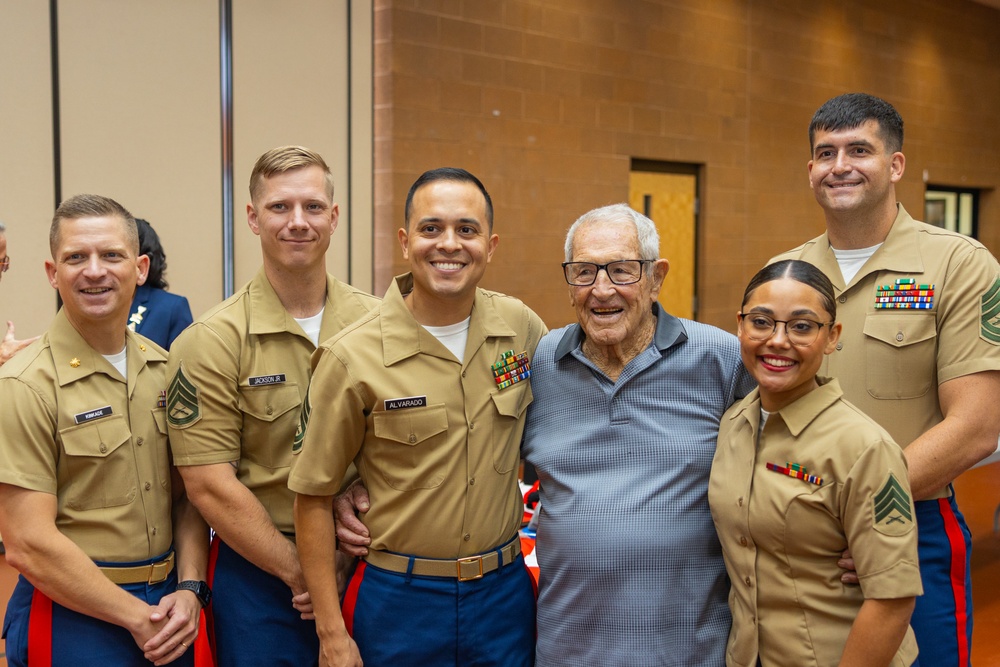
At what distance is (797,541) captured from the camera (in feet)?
5.71

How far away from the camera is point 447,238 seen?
1.98m

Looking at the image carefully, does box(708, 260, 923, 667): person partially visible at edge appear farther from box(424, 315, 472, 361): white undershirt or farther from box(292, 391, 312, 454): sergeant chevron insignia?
box(292, 391, 312, 454): sergeant chevron insignia

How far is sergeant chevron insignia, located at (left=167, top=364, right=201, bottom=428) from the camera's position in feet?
6.89

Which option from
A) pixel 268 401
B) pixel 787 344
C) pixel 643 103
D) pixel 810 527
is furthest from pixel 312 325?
pixel 643 103

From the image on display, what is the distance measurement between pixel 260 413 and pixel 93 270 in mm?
509

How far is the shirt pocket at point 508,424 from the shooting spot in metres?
2.06

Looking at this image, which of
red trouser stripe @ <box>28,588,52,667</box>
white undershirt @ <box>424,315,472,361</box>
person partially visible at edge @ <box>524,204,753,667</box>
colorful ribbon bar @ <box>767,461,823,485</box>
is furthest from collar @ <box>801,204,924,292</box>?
red trouser stripe @ <box>28,588,52,667</box>

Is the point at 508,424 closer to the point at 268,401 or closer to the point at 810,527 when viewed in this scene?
the point at 268,401

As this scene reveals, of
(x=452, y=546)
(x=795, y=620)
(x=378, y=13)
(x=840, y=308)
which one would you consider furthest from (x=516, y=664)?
(x=378, y=13)

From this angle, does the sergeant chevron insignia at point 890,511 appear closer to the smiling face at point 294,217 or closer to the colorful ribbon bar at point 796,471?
the colorful ribbon bar at point 796,471

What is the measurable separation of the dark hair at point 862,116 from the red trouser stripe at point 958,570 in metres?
0.93

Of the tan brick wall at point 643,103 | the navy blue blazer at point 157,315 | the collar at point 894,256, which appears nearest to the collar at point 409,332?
the collar at point 894,256

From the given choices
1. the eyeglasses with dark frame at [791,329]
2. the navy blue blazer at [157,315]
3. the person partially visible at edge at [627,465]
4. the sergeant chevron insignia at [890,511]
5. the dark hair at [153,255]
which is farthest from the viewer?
the dark hair at [153,255]

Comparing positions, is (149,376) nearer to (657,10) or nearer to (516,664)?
(516,664)
